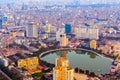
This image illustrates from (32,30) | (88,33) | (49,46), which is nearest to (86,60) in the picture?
(49,46)

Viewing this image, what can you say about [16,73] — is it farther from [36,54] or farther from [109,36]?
[109,36]

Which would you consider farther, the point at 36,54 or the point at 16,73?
the point at 36,54

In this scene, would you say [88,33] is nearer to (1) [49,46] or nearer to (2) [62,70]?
(1) [49,46]

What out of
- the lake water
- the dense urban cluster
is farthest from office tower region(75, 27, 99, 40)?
the lake water

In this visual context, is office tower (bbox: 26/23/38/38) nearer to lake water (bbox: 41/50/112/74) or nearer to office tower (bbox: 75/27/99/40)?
office tower (bbox: 75/27/99/40)

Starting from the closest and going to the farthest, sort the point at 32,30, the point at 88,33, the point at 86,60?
the point at 86,60
the point at 88,33
the point at 32,30

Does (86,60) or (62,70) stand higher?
(62,70)

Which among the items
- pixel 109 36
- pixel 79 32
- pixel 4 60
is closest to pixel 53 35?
pixel 79 32
